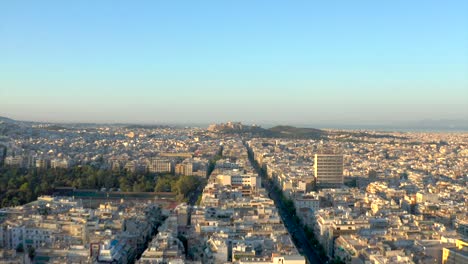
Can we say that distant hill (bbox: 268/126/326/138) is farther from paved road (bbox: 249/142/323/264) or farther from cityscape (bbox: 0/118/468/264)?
paved road (bbox: 249/142/323/264)

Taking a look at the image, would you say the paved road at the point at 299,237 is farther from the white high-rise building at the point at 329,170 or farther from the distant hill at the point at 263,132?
the distant hill at the point at 263,132

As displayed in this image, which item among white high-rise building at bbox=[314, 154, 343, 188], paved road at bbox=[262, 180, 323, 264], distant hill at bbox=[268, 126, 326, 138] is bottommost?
paved road at bbox=[262, 180, 323, 264]

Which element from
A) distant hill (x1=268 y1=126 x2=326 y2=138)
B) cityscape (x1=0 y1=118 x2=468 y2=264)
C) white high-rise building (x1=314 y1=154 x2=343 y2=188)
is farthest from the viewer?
distant hill (x1=268 y1=126 x2=326 y2=138)

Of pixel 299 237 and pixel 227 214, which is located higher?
pixel 227 214

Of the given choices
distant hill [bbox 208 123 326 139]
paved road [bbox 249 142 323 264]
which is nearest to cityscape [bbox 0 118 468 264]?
paved road [bbox 249 142 323 264]

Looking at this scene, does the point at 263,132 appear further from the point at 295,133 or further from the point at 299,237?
the point at 299,237

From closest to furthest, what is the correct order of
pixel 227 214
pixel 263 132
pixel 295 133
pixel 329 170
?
1. pixel 227 214
2. pixel 329 170
3. pixel 263 132
4. pixel 295 133

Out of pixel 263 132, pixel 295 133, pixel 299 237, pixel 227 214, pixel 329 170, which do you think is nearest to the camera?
pixel 299 237

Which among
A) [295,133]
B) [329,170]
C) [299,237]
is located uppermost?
[295,133]

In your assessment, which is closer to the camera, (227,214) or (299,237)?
(299,237)

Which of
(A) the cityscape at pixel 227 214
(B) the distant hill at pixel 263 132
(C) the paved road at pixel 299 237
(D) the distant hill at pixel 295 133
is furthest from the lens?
(D) the distant hill at pixel 295 133

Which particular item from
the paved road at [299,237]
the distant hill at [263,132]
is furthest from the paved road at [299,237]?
the distant hill at [263,132]

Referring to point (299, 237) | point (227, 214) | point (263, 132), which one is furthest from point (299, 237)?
point (263, 132)
